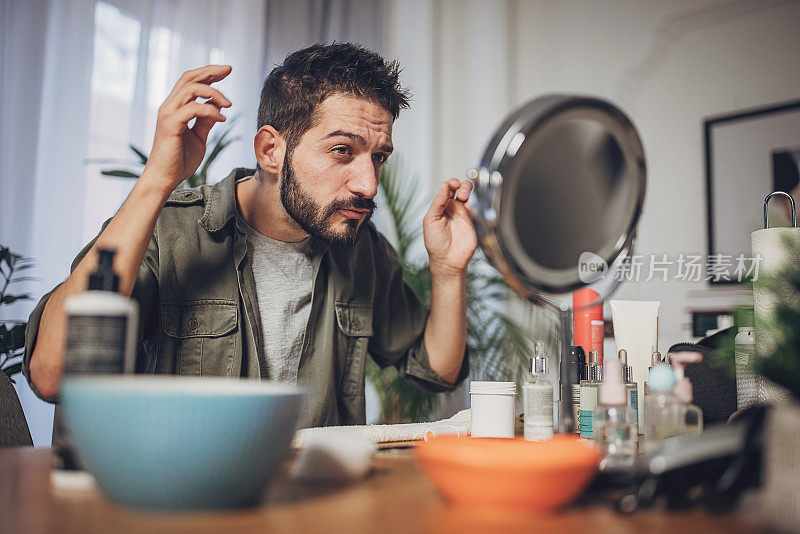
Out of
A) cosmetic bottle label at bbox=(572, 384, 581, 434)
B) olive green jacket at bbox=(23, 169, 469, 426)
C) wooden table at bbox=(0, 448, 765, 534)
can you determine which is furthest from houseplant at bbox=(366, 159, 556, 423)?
wooden table at bbox=(0, 448, 765, 534)

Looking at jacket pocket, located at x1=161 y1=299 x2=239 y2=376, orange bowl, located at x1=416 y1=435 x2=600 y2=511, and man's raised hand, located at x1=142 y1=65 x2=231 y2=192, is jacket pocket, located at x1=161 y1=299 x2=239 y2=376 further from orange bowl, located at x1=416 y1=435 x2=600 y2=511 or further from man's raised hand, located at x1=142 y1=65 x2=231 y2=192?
orange bowl, located at x1=416 y1=435 x2=600 y2=511

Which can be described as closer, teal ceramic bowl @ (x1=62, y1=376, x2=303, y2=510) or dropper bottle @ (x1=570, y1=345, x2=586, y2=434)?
teal ceramic bowl @ (x1=62, y1=376, x2=303, y2=510)

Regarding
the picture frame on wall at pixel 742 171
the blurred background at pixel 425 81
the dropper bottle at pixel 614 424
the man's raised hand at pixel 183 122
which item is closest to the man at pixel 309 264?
the man's raised hand at pixel 183 122

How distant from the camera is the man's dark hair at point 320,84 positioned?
1317 millimetres

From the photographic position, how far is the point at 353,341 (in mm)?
1418

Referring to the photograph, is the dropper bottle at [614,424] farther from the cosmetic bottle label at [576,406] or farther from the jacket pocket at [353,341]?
the jacket pocket at [353,341]

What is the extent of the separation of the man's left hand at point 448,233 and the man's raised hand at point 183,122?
40cm

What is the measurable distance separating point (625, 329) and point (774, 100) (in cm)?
209

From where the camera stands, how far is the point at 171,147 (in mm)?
959

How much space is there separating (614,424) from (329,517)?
392 mm

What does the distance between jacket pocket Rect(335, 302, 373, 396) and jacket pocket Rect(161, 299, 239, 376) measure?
0.25 meters

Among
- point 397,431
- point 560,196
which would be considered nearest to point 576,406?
point 397,431

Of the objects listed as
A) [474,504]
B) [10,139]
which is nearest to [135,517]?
[474,504]

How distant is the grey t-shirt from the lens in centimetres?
131
